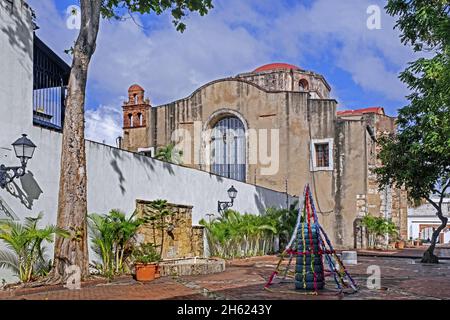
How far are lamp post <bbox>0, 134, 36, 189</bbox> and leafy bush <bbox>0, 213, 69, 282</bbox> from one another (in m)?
0.89

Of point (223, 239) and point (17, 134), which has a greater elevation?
point (17, 134)

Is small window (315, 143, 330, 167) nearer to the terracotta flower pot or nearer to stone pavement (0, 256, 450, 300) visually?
stone pavement (0, 256, 450, 300)

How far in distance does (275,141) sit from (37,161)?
19917 mm

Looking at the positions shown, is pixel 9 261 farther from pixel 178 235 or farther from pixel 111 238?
pixel 178 235

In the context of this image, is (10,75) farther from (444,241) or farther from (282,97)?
(444,241)

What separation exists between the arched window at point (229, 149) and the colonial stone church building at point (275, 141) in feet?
0.19

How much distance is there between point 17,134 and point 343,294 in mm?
7512

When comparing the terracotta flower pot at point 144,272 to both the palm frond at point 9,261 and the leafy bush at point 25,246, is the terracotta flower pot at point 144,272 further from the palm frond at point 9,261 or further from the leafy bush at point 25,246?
the palm frond at point 9,261

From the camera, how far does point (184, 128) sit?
1272 inches

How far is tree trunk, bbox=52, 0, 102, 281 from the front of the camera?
11.9 meters

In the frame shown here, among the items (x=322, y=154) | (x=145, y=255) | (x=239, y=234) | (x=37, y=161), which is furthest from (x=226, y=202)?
(x=322, y=154)

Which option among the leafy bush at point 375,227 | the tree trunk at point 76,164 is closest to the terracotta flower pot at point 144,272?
the tree trunk at point 76,164

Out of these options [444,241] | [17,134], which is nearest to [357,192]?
[17,134]

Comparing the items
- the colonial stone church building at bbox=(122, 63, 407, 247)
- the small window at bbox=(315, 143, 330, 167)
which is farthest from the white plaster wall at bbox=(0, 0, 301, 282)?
the small window at bbox=(315, 143, 330, 167)
